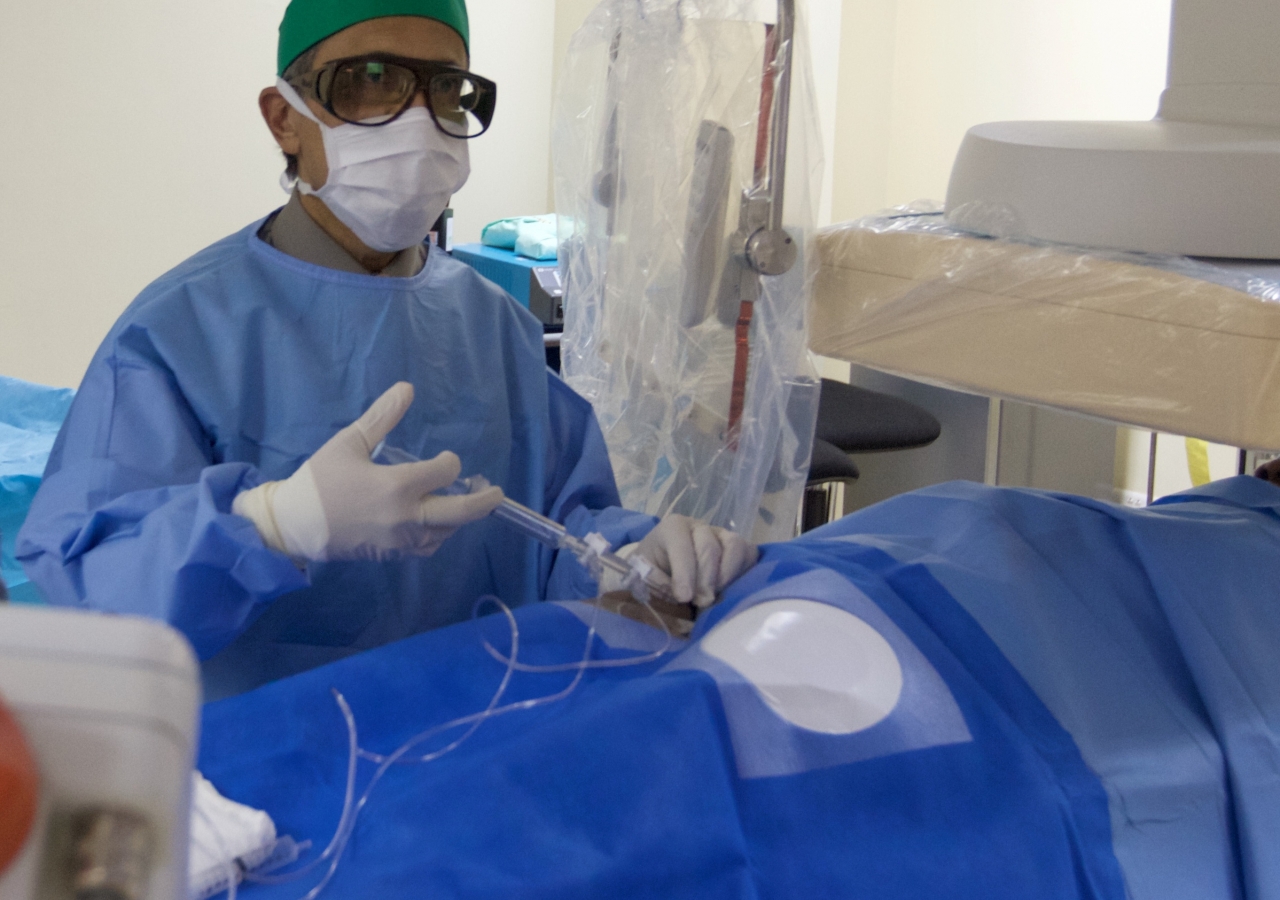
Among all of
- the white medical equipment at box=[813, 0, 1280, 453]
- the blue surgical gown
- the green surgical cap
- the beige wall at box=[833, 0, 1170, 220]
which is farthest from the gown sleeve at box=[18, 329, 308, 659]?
the beige wall at box=[833, 0, 1170, 220]

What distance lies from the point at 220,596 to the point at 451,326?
0.47 meters

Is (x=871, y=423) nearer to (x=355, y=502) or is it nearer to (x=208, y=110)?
(x=355, y=502)

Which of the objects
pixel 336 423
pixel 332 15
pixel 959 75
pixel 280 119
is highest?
pixel 959 75

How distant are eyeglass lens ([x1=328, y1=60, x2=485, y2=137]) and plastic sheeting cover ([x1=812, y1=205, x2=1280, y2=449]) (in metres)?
0.54

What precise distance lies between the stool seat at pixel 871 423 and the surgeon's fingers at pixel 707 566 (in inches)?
37.8

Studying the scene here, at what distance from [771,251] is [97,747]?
111cm

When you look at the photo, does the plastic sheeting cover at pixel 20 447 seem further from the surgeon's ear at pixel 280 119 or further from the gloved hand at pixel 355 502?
the gloved hand at pixel 355 502

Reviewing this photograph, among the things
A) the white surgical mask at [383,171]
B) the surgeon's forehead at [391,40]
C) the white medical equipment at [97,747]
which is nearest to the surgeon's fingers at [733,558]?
the white surgical mask at [383,171]

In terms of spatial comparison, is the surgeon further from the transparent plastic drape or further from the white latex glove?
the transparent plastic drape

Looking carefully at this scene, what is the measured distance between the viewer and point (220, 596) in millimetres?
965

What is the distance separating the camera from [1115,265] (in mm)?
748

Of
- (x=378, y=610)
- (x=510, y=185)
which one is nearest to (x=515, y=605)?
(x=378, y=610)

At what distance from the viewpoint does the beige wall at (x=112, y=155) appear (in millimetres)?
2801

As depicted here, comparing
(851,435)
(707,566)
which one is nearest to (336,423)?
(707,566)
